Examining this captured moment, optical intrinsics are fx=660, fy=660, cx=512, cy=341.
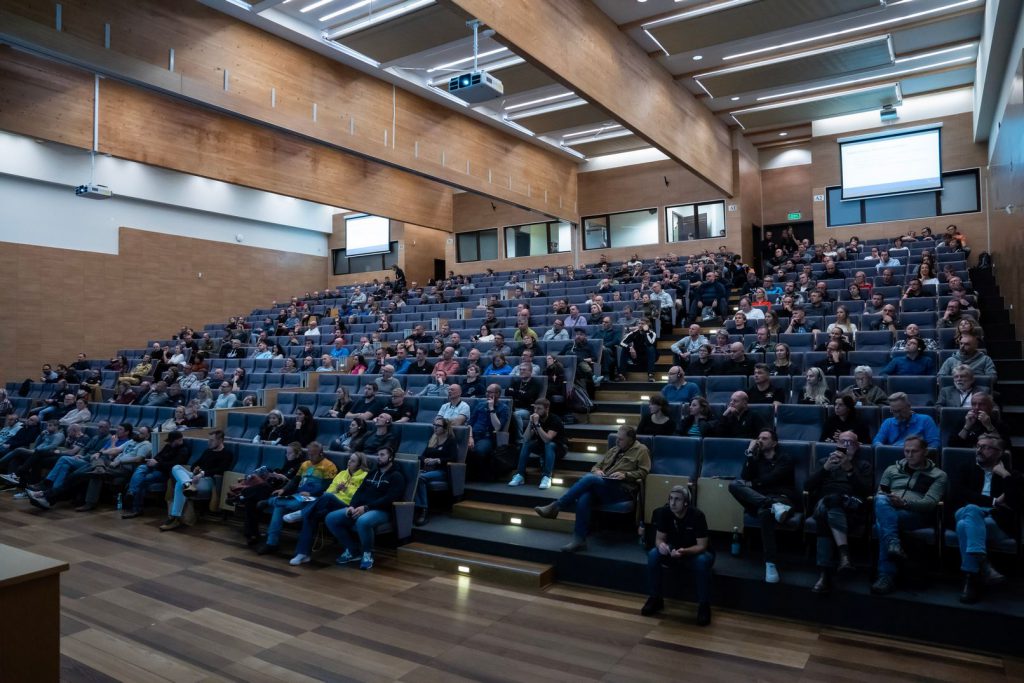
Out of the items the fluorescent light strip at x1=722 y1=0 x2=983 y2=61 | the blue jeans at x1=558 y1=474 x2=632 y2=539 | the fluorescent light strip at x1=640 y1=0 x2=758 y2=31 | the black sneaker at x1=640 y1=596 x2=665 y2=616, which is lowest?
the black sneaker at x1=640 y1=596 x2=665 y2=616

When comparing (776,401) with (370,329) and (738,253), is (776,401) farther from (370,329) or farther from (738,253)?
(738,253)

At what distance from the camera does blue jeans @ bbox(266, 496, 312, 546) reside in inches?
196

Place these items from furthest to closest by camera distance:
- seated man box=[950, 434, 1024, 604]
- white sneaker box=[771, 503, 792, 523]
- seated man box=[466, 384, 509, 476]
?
1. seated man box=[466, 384, 509, 476]
2. white sneaker box=[771, 503, 792, 523]
3. seated man box=[950, 434, 1024, 604]

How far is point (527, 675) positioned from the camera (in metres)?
2.99

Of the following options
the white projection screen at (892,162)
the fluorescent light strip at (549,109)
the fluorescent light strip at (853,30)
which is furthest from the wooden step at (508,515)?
the white projection screen at (892,162)

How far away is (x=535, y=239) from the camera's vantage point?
17.3m

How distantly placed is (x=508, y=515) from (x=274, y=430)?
2.75 m

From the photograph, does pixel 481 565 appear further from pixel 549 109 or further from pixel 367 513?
pixel 549 109

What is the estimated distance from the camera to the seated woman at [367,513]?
182 inches

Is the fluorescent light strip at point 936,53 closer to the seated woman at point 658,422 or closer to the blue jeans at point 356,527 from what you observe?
the seated woman at point 658,422

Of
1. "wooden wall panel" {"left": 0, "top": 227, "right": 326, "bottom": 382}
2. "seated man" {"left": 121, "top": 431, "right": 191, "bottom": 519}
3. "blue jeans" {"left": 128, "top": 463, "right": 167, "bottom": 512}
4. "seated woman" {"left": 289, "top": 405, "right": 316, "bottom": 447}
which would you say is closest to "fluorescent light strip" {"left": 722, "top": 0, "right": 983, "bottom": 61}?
"seated woman" {"left": 289, "top": 405, "right": 316, "bottom": 447}

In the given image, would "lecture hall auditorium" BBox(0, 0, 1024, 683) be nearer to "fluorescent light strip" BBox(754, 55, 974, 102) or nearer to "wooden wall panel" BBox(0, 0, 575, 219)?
"wooden wall panel" BBox(0, 0, 575, 219)

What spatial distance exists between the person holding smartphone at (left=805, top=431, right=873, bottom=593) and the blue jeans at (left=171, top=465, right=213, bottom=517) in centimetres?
491

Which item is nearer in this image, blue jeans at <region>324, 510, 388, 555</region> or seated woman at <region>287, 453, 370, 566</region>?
blue jeans at <region>324, 510, 388, 555</region>
